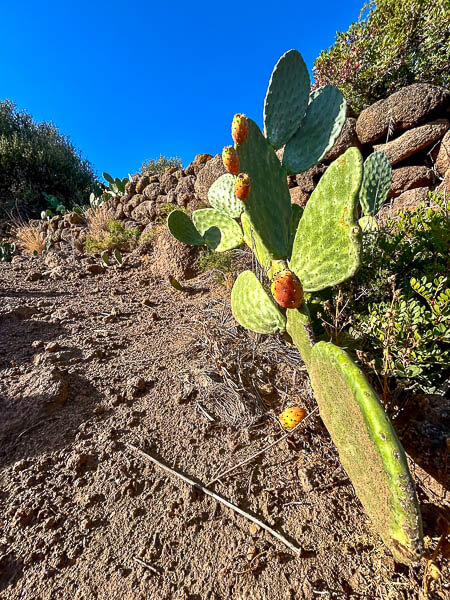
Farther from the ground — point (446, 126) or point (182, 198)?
point (182, 198)

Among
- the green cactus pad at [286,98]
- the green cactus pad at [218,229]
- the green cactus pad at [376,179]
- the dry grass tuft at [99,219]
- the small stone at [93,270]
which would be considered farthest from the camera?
the dry grass tuft at [99,219]

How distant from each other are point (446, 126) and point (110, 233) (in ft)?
14.9

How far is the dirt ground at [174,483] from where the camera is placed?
31.0 inches

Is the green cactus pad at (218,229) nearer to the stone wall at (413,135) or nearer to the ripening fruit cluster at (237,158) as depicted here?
the ripening fruit cluster at (237,158)

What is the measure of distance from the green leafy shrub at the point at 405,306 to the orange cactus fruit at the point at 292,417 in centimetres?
32

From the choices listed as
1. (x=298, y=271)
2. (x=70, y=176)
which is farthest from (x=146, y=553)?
(x=70, y=176)

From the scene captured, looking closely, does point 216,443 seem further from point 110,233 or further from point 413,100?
point 413,100

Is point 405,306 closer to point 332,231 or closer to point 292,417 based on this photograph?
point 332,231

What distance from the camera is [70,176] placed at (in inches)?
345

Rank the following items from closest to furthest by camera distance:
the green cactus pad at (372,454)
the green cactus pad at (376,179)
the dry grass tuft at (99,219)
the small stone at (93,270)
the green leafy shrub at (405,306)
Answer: the green cactus pad at (372,454)
the green leafy shrub at (405,306)
the green cactus pad at (376,179)
the small stone at (93,270)
the dry grass tuft at (99,219)

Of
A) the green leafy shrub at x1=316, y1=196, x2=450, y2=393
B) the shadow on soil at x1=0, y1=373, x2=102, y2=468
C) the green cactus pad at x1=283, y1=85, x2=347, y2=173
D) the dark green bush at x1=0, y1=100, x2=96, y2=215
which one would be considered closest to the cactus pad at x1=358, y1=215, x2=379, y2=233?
the green leafy shrub at x1=316, y1=196, x2=450, y2=393

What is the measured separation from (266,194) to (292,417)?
41.4 inches

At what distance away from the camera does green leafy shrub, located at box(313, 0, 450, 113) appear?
380cm

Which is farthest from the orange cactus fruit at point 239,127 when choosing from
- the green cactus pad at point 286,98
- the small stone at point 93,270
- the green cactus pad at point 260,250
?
the small stone at point 93,270
